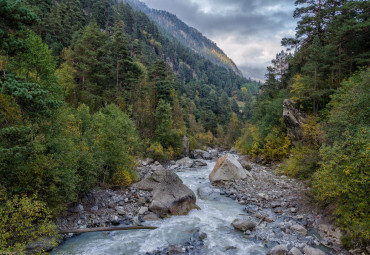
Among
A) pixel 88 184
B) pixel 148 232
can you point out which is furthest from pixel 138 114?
pixel 148 232

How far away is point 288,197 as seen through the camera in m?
18.1

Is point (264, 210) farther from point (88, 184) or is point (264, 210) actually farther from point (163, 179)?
point (88, 184)

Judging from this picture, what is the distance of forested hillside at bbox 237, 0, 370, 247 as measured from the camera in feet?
34.3

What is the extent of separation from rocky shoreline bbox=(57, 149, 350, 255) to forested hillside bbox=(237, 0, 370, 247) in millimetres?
1503

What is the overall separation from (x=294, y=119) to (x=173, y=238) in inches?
909

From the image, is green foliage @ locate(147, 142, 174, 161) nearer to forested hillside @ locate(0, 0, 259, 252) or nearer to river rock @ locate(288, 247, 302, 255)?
forested hillside @ locate(0, 0, 259, 252)

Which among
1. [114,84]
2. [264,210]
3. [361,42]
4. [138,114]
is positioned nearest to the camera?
[264,210]

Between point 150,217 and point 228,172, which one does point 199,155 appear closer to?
point 228,172

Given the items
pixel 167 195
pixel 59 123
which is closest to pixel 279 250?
pixel 167 195

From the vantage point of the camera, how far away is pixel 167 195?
57.2ft

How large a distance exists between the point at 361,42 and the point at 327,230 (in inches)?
929

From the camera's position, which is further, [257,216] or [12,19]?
[257,216]

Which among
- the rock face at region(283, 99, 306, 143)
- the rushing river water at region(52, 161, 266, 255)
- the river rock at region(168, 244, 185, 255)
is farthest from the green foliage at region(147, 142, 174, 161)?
the river rock at region(168, 244, 185, 255)

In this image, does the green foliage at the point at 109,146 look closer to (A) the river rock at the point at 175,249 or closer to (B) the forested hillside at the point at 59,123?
(B) the forested hillside at the point at 59,123
